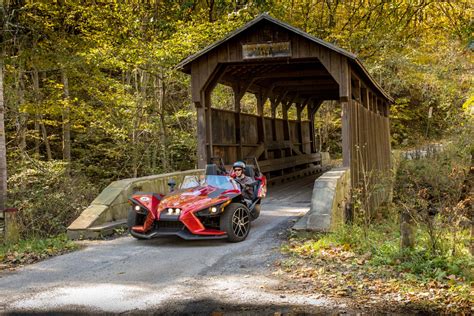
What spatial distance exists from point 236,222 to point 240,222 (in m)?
0.11

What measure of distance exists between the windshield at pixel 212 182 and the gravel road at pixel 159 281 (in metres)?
0.97

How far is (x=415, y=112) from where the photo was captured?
3581cm

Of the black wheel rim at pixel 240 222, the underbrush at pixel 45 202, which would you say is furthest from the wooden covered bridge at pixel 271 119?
the underbrush at pixel 45 202

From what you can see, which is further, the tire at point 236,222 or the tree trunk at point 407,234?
the tire at point 236,222

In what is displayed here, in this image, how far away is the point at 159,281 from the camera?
6.34 metres

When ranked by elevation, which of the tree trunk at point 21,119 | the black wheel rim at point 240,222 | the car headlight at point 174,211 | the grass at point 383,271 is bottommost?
the grass at point 383,271

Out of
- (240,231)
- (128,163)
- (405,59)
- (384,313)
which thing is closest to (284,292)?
(384,313)

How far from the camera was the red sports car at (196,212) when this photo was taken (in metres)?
8.21

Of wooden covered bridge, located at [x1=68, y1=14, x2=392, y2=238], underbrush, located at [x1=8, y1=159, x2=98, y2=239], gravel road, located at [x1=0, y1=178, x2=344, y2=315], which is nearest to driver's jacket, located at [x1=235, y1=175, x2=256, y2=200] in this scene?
gravel road, located at [x1=0, y1=178, x2=344, y2=315]

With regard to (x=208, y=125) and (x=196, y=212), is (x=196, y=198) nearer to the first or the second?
(x=196, y=212)

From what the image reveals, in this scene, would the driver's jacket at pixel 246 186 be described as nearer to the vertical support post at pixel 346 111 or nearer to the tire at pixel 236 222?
the tire at pixel 236 222

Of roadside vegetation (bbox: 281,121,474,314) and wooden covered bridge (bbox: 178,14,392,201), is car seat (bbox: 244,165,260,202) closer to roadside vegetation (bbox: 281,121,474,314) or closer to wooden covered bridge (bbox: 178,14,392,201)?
roadside vegetation (bbox: 281,121,474,314)

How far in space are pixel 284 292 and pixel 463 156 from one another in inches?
551

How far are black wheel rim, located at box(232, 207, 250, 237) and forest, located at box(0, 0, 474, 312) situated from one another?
464 centimetres
